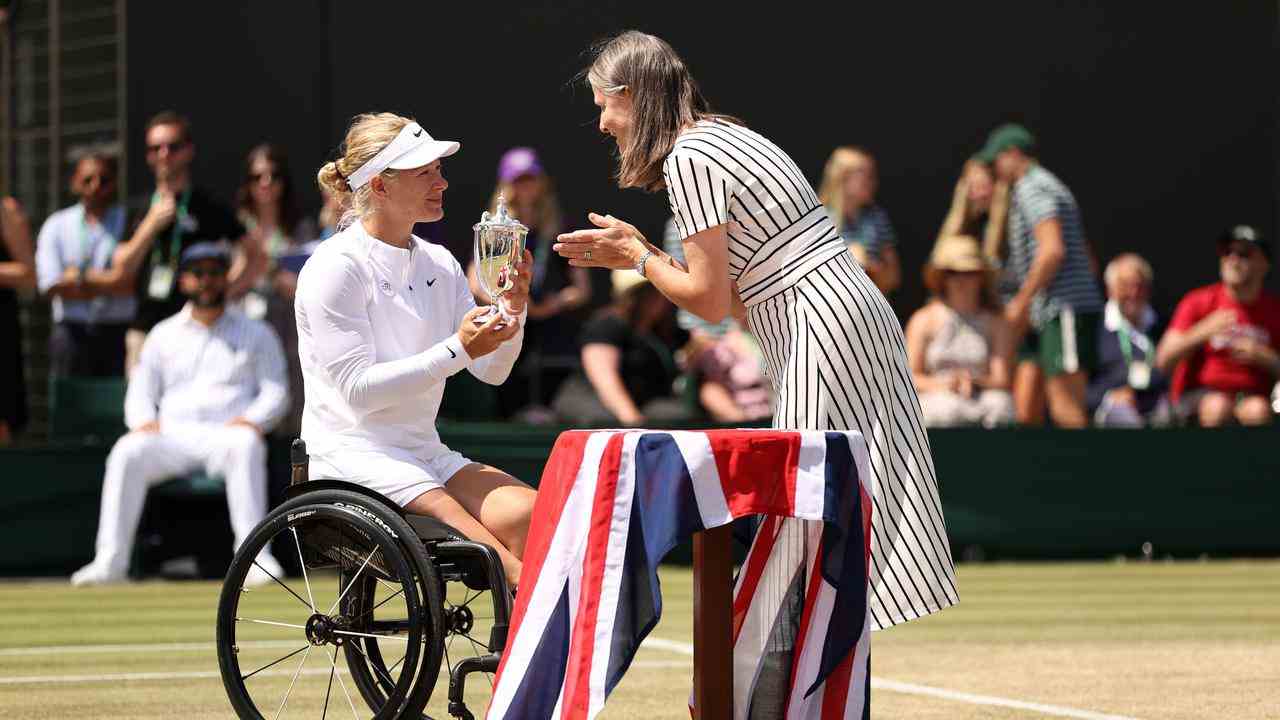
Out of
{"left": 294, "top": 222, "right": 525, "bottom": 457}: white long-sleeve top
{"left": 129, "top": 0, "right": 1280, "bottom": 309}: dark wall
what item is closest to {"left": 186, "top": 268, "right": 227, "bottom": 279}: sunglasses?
{"left": 129, "top": 0, "right": 1280, "bottom": 309}: dark wall

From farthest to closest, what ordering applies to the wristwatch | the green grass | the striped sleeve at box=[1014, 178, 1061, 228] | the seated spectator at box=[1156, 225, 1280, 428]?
1. the seated spectator at box=[1156, 225, 1280, 428]
2. the striped sleeve at box=[1014, 178, 1061, 228]
3. the green grass
4. the wristwatch

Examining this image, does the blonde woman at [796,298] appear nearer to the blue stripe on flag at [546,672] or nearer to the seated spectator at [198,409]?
the blue stripe on flag at [546,672]

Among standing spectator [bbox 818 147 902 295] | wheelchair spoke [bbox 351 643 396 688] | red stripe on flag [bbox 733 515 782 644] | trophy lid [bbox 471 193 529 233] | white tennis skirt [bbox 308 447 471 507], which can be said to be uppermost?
standing spectator [bbox 818 147 902 295]

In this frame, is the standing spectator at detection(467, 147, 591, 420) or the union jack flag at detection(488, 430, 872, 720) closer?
the union jack flag at detection(488, 430, 872, 720)

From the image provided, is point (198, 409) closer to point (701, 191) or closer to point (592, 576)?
point (701, 191)

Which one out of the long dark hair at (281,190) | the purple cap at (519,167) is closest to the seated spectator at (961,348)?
the purple cap at (519,167)

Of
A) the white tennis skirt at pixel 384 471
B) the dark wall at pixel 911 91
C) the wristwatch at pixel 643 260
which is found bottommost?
the white tennis skirt at pixel 384 471

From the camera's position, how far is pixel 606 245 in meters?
4.87

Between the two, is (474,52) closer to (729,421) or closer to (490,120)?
(490,120)

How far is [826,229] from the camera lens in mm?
4887

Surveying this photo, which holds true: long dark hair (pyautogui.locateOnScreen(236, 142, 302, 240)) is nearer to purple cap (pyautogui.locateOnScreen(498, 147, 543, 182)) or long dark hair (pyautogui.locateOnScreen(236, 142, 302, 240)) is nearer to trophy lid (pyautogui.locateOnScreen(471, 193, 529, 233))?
purple cap (pyautogui.locateOnScreen(498, 147, 543, 182))

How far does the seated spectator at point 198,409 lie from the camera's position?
35.1ft

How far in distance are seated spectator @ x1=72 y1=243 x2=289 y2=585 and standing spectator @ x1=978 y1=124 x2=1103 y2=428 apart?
437 centimetres

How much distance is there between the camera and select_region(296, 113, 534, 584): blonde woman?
5047 mm
